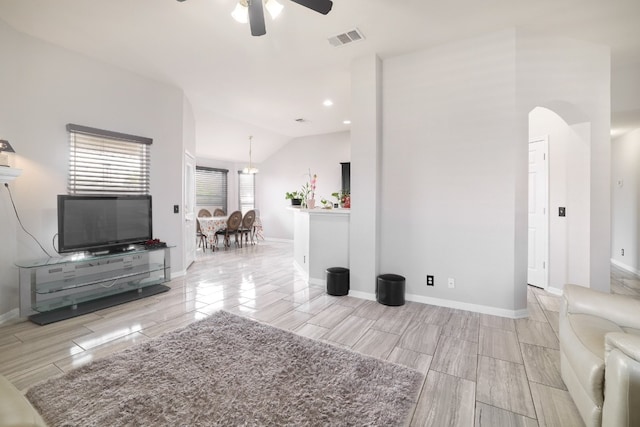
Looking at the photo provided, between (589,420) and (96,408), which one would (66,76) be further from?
(589,420)

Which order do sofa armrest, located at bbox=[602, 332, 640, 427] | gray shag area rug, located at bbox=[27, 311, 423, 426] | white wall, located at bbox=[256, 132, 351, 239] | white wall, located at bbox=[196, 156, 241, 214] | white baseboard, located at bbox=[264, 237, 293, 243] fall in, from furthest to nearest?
white wall, located at bbox=[196, 156, 241, 214] → white baseboard, located at bbox=[264, 237, 293, 243] → white wall, located at bbox=[256, 132, 351, 239] → gray shag area rug, located at bbox=[27, 311, 423, 426] → sofa armrest, located at bbox=[602, 332, 640, 427]

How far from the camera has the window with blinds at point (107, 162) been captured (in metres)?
3.36

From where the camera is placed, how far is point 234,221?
7215 millimetres

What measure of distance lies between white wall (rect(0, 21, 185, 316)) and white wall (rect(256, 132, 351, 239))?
4448 mm

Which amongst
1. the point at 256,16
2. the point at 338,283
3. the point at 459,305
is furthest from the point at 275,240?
the point at 256,16

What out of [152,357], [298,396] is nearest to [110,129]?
[152,357]

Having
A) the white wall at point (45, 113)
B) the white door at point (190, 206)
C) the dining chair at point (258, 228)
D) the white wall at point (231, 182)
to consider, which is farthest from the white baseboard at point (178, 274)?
the white wall at point (231, 182)

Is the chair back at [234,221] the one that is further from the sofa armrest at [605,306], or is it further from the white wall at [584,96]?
the sofa armrest at [605,306]

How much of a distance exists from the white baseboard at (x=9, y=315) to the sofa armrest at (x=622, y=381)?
15.1 ft

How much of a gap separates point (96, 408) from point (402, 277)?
2.89m

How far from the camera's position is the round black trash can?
3254 millimetres

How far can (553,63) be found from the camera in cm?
300

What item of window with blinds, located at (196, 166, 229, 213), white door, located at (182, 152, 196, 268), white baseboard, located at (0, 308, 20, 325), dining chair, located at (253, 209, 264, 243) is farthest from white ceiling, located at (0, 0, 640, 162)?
dining chair, located at (253, 209, 264, 243)

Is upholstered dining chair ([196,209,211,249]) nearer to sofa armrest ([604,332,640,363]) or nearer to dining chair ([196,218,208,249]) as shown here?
dining chair ([196,218,208,249])
